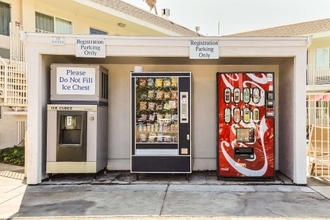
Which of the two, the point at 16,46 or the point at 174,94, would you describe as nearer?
the point at 174,94

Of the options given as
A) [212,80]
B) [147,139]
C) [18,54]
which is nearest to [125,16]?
[18,54]

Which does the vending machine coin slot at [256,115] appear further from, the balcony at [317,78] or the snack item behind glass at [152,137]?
the balcony at [317,78]

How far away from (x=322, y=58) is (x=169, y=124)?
13770 millimetres

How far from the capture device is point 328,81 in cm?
1486

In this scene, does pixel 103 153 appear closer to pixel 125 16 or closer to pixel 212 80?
pixel 212 80

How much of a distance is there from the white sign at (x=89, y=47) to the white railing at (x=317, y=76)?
1356cm

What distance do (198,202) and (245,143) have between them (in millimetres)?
1741

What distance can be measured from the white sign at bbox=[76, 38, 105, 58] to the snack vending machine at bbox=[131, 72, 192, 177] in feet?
2.56

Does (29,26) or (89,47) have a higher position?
(29,26)

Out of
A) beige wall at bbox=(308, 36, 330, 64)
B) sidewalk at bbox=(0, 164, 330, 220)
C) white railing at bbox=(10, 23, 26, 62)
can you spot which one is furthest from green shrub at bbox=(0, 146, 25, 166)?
beige wall at bbox=(308, 36, 330, 64)

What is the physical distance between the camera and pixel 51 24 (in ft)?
35.4

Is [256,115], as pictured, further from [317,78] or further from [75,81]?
[317,78]

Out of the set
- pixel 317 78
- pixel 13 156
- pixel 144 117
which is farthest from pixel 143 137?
pixel 317 78

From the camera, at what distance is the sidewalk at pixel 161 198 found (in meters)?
3.90
